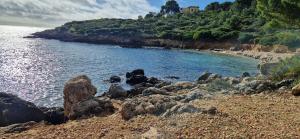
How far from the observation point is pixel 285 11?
84.1 feet

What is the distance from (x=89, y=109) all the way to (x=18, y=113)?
4.66 m

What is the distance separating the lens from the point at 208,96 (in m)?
20.8

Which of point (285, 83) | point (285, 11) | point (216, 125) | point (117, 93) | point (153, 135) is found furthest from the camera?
point (117, 93)

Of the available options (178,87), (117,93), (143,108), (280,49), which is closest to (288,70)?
(178,87)

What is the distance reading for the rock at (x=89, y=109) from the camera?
20.1m

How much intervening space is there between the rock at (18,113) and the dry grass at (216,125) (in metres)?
4.90

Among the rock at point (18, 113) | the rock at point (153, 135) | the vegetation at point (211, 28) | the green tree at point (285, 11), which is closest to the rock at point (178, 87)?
the green tree at point (285, 11)

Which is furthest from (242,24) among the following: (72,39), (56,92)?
(56,92)

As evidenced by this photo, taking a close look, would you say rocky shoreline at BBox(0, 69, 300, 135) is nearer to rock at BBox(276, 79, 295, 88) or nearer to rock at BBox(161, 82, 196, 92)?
rock at BBox(276, 79, 295, 88)

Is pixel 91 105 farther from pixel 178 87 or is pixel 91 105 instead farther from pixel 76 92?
pixel 178 87

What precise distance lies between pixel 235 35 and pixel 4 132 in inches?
3746

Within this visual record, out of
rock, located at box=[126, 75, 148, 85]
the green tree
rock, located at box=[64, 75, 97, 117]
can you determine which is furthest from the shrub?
rock, located at box=[126, 75, 148, 85]

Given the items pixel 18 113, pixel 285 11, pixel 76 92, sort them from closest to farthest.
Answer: pixel 18 113, pixel 76 92, pixel 285 11

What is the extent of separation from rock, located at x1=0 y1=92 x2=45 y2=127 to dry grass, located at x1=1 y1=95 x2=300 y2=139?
16.1 feet
